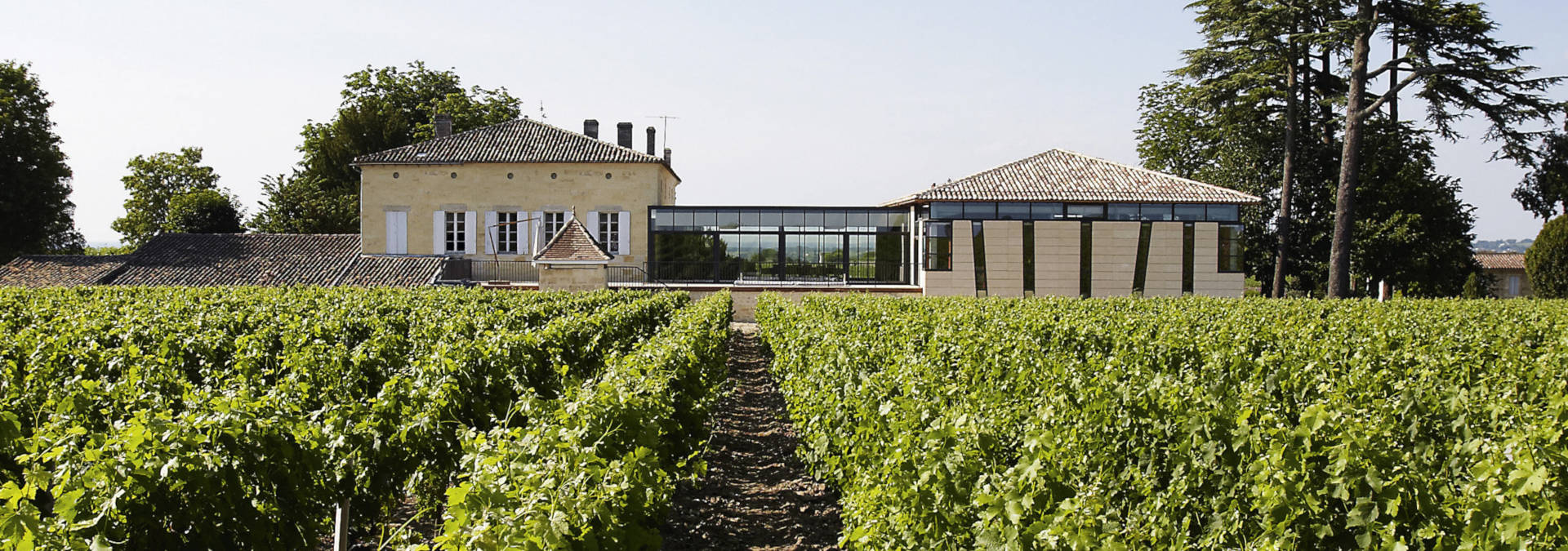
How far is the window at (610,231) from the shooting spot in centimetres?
3094

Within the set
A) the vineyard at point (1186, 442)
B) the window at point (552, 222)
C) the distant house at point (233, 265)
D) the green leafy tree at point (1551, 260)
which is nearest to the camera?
the vineyard at point (1186, 442)

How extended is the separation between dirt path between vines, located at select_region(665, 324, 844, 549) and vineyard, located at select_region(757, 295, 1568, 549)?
1.43 ft

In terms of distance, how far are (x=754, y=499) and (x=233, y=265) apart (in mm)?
24216

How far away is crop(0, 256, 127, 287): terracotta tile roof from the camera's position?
2719cm

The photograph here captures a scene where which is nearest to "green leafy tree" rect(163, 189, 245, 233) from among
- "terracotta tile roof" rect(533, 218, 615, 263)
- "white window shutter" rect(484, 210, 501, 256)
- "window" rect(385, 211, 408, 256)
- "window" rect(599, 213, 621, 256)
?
"window" rect(385, 211, 408, 256)

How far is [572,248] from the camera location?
22.4 metres

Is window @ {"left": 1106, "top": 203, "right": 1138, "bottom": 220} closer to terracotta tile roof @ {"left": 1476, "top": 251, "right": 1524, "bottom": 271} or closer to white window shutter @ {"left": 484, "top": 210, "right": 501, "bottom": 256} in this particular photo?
white window shutter @ {"left": 484, "top": 210, "right": 501, "bottom": 256}

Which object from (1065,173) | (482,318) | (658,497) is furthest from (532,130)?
(658,497)

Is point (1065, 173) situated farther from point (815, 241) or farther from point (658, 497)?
point (658, 497)

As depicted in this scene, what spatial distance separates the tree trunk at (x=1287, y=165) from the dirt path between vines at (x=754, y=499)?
21.4m

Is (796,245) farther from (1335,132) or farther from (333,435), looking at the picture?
(333,435)

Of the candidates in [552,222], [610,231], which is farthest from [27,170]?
[610,231]

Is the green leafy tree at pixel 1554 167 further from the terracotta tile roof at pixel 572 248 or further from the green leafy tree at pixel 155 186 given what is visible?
the green leafy tree at pixel 155 186

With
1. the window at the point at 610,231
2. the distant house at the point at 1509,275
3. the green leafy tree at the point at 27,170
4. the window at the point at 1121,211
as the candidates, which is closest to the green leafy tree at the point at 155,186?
the green leafy tree at the point at 27,170
